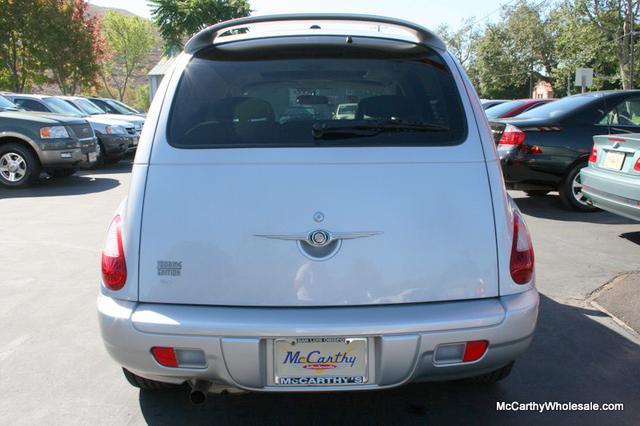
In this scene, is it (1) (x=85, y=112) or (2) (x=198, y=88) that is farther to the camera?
(1) (x=85, y=112)

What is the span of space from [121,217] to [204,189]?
468 millimetres

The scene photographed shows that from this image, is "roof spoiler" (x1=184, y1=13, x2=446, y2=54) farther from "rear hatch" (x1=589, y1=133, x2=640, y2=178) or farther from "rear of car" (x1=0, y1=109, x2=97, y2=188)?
"rear of car" (x1=0, y1=109, x2=97, y2=188)

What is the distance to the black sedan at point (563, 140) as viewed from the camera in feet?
23.6

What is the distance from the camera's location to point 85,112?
45.4 feet

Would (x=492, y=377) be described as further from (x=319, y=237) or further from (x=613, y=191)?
(x=613, y=191)

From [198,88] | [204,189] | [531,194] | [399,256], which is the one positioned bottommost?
[531,194]

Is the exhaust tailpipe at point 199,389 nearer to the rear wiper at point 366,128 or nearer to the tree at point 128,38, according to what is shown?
the rear wiper at point 366,128

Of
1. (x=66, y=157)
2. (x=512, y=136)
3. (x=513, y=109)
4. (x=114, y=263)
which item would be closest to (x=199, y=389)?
(x=114, y=263)

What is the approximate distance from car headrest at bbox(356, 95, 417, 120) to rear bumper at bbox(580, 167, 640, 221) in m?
3.69

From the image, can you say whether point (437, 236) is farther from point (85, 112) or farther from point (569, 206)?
point (85, 112)

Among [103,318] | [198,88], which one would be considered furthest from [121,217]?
[198,88]

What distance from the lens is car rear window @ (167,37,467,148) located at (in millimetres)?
2350

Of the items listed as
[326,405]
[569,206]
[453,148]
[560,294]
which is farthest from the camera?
[569,206]

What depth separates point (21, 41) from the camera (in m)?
23.8
